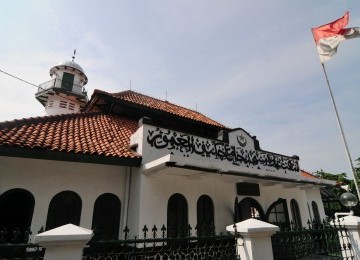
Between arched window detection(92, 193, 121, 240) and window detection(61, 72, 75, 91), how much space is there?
19.0m

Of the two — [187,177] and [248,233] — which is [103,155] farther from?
[248,233]

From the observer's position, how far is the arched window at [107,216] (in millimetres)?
6871

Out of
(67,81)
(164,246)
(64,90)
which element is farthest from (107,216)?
(67,81)

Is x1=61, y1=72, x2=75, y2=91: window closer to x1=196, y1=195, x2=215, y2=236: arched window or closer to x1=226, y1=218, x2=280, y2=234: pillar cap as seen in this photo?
x1=196, y1=195, x2=215, y2=236: arched window

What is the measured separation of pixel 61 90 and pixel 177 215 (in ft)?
64.4

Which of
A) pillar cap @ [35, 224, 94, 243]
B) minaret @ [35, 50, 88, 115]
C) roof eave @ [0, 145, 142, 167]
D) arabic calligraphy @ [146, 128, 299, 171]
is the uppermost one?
minaret @ [35, 50, 88, 115]

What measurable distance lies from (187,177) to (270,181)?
356 centimetres

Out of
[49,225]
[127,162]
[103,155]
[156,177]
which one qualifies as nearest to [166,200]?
[156,177]

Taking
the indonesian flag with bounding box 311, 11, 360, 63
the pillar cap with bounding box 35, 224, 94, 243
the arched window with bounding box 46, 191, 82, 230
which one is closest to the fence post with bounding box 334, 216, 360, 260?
the pillar cap with bounding box 35, 224, 94, 243

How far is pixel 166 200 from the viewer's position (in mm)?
7562

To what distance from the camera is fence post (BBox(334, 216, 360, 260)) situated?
4992mm

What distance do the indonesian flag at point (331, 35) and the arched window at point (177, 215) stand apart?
24.6 feet

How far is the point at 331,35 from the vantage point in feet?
29.4

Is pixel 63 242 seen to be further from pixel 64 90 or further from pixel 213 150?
pixel 64 90
